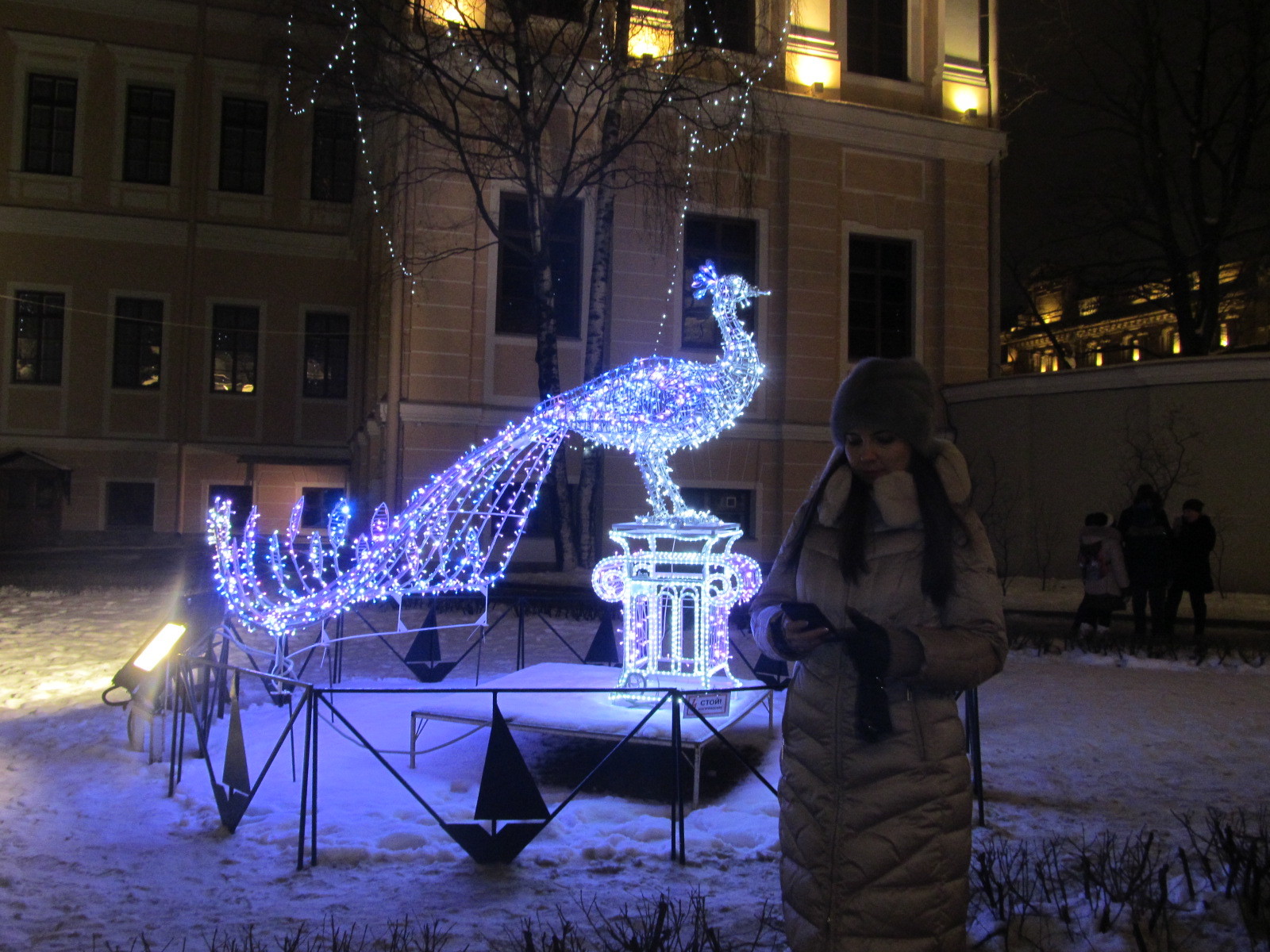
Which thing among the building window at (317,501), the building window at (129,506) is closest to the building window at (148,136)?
the building window at (129,506)

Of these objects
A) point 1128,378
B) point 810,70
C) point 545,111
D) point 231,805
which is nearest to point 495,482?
point 231,805

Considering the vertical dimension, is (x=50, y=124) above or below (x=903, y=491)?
above

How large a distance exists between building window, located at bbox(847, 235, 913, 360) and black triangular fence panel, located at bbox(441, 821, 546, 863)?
566 inches

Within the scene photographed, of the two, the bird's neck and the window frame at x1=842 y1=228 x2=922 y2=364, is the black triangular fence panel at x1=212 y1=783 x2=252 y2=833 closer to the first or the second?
the bird's neck

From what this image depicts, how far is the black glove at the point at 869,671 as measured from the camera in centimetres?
252

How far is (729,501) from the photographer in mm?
16797

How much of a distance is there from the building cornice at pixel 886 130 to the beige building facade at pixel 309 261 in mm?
48

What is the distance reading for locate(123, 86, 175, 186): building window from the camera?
75.1 ft

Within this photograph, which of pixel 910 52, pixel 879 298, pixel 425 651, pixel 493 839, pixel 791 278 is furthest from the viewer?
pixel 910 52

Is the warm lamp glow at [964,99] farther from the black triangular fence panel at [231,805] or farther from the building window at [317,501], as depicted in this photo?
the black triangular fence panel at [231,805]

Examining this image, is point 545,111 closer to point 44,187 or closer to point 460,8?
point 460,8

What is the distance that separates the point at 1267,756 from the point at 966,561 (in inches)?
200

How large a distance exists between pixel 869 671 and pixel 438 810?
3.47 m

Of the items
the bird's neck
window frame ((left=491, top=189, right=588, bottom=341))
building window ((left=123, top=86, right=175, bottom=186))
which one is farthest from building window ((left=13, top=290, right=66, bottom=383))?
the bird's neck
